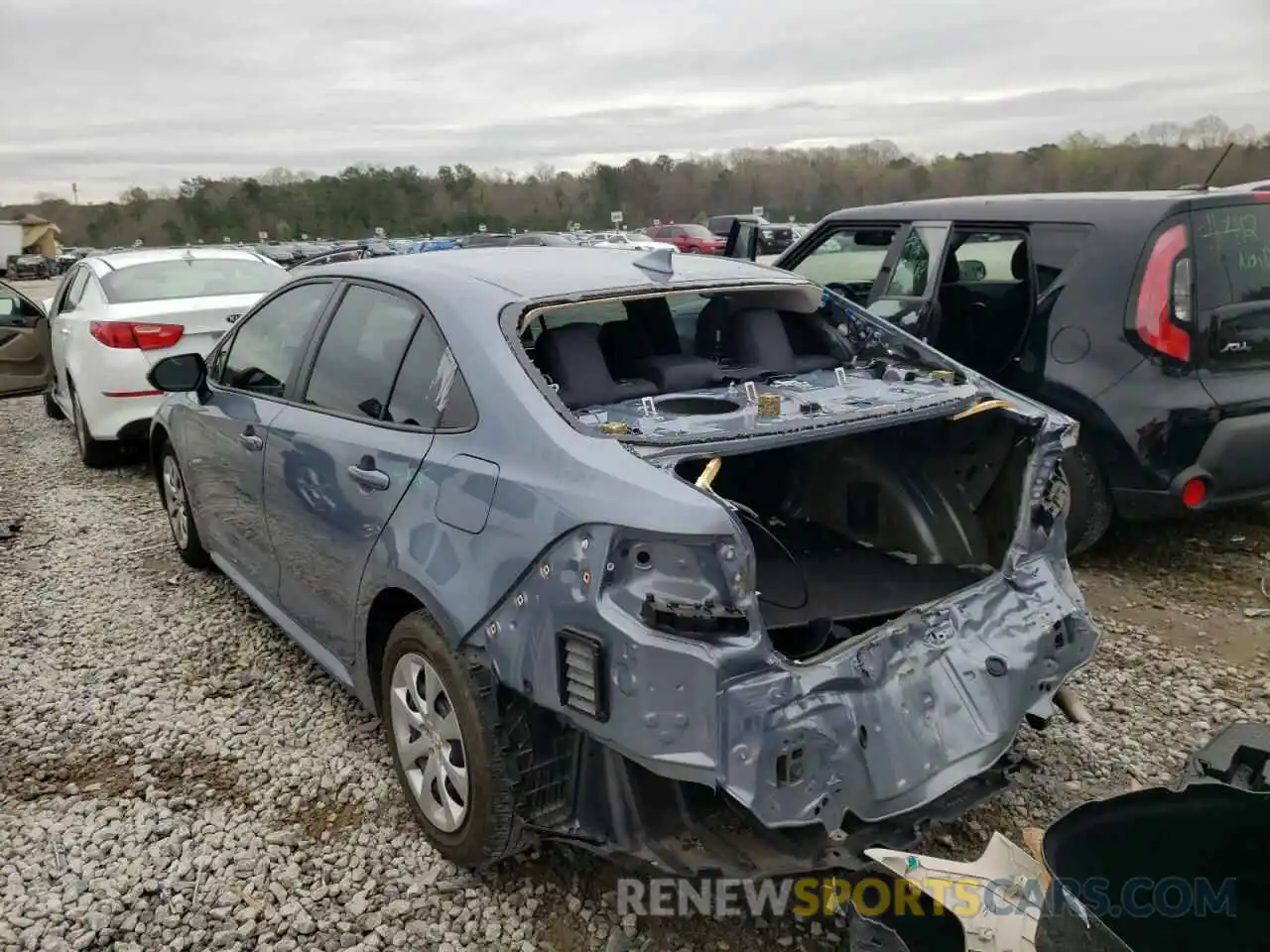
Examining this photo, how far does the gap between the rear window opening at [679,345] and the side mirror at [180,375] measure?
193cm

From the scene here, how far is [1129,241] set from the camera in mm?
4383

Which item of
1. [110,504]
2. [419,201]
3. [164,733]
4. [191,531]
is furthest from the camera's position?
[419,201]

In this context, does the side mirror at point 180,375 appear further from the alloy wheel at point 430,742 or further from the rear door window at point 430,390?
the alloy wheel at point 430,742

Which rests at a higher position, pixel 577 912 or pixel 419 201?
pixel 419 201

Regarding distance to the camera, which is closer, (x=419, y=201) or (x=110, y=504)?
(x=110, y=504)

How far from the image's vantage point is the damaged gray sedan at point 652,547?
210 cm

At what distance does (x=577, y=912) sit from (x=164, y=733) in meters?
Answer: 1.82

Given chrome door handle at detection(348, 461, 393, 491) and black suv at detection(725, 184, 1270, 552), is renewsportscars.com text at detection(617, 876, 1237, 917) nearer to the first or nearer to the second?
chrome door handle at detection(348, 461, 393, 491)

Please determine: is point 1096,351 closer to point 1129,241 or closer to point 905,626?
point 1129,241

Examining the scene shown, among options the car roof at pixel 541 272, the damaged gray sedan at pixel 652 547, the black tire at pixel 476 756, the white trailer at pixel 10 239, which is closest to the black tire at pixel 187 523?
the damaged gray sedan at pixel 652 547

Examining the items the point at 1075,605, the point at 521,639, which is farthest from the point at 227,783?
the point at 1075,605

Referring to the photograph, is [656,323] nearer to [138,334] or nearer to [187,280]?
[138,334]

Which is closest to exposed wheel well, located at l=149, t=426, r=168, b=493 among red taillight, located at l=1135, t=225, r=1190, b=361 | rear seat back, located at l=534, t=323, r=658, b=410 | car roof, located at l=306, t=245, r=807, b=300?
car roof, located at l=306, t=245, r=807, b=300

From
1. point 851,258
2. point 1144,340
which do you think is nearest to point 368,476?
point 1144,340
